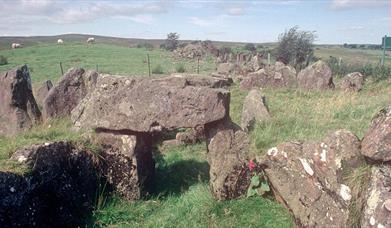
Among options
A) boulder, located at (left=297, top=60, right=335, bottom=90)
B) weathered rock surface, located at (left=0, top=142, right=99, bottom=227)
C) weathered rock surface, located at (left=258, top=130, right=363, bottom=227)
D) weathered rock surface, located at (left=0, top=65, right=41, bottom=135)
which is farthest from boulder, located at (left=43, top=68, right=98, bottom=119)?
Result: boulder, located at (left=297, top=60, right=335, bottom=90)

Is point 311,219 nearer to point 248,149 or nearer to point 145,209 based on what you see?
point 248,149

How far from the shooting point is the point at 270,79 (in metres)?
18.6

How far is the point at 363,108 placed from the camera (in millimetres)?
11531

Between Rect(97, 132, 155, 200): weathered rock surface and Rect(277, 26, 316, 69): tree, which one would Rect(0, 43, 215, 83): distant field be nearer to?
Rect(277, 26, 316, 69): tree

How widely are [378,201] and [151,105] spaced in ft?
11.4

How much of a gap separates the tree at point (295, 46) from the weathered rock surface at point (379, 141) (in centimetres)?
3007

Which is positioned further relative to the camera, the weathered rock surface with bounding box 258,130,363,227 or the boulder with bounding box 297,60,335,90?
the boulder with bounding box 297,60,335,90

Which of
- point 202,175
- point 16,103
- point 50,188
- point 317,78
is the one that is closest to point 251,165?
point 202,175

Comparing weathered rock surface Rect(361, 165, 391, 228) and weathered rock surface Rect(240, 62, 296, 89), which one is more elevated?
weathered rock surface Rect(361, 165, 391, 228)

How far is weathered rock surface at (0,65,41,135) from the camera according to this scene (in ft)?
34.7

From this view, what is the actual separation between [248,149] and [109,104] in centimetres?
230

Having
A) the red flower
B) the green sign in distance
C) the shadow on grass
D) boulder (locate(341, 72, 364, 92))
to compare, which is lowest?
the shadow on grass

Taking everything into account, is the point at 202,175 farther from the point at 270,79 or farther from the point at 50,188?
the point at 270,79

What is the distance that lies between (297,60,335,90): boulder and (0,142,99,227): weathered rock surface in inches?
524
